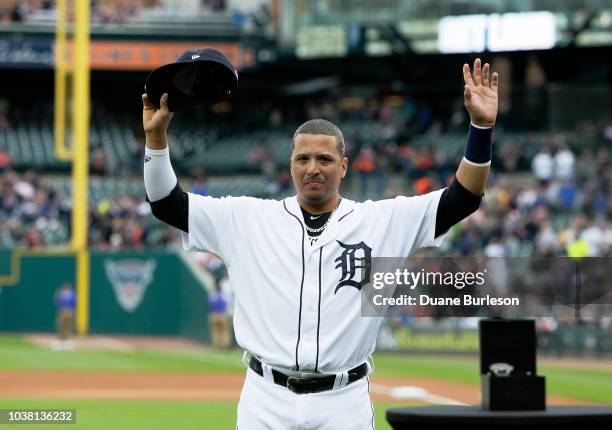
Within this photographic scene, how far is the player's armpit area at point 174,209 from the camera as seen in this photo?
452 cm

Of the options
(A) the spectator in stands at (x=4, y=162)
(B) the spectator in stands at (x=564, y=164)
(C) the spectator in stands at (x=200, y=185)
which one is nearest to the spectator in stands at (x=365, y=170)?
(C) the spectator in stands at (x=200, y=185)

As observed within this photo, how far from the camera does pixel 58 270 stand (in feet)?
90.5

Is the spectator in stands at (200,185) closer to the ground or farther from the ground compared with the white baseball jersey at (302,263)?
farther from the ground

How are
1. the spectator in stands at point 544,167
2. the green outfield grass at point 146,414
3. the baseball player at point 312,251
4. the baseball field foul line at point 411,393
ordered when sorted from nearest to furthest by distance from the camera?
the baseball player at point 312,251
the green outfield grass at point 146,414
the baseball field foul line at point 411,393
the spectator in stands at point 544,167

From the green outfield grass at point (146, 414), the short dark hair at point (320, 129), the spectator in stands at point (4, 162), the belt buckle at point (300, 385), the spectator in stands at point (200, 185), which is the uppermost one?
the spectator in stands at point (4, 162)

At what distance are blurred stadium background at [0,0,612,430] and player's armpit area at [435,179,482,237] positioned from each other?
26.7 ft

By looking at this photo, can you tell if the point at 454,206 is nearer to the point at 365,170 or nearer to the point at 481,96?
the point at 481,96

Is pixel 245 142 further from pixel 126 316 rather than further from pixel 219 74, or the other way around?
pixel 219 74

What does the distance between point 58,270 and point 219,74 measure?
933 inches

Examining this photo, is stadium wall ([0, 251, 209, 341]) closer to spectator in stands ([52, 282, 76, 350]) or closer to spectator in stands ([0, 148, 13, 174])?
spectator in stands ([52, 282, 76, 350])

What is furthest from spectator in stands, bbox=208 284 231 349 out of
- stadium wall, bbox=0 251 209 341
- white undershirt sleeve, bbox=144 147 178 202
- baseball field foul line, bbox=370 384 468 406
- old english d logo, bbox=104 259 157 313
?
white undershirt sleeve, bbox=144 147 178 202

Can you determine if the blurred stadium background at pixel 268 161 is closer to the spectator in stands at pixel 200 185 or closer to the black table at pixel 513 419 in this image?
the spectator in stands at pixel 200 185

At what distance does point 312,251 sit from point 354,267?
0.53ft

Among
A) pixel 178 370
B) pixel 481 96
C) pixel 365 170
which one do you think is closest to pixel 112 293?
pixel 365 170
